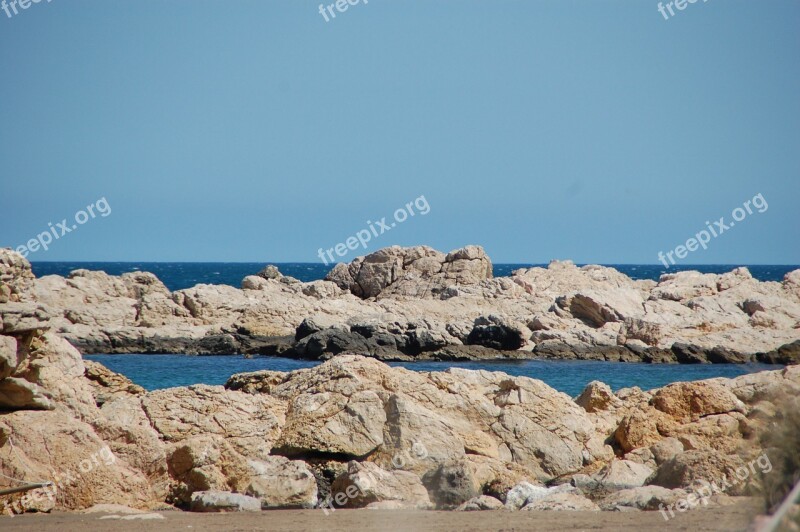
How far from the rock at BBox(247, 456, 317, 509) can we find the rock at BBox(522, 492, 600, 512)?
2530mm

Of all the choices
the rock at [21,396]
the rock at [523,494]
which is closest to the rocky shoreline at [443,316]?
the rock at [21,396]

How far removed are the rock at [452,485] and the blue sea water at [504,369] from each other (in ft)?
53.0

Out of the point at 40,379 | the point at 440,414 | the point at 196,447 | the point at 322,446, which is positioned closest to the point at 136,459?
the point at 196,447

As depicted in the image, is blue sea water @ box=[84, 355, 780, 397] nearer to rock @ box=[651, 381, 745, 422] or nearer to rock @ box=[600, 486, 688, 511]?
rock @ box=[651, 381, 745, 422]

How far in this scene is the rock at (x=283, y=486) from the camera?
1029 centimetres

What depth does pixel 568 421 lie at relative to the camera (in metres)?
13.0

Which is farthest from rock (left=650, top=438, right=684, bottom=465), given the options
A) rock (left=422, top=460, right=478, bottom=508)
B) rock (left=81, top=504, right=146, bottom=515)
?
rock (left=81, top=504, right=146, bottom=515)

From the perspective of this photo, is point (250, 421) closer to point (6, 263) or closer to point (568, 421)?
point (6, 263)

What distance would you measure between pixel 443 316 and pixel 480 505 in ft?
105

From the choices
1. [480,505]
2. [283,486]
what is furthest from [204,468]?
[480,505]

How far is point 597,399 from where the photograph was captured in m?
14.7

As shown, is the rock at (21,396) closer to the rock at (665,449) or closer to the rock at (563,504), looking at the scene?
the rock at (563,504)

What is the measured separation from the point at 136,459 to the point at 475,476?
4001 mm

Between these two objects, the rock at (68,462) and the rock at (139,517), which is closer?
the rock at (139,517)
